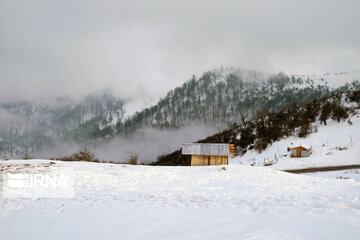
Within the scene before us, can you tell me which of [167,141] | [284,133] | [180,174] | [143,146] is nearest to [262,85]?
[167,141]

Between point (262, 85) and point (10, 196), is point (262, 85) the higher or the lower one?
the higher one

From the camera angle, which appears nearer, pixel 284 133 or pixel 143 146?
pixel 284 133

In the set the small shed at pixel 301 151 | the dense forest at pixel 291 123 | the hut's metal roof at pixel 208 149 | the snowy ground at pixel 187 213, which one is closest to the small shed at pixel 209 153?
the hut's metal roof at pixel 208 149

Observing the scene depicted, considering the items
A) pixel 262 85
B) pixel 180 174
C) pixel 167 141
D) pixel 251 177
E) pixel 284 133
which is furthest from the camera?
pixel 262 85

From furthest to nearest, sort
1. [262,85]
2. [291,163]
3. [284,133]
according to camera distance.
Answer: [262,85] < [284,133] < [291,163]

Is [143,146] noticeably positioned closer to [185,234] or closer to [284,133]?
[284,133]

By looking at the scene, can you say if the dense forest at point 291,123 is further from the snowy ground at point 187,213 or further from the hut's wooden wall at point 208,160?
the snowy ground at point 187,213

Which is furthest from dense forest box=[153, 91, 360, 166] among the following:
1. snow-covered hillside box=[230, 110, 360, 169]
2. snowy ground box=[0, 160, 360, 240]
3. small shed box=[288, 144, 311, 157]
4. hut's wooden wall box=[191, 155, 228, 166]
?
snowy ground box=[0, 160, 360, 240]

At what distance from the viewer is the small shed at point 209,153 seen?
27578mm

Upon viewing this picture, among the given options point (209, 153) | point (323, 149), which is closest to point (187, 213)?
point (209, 153)

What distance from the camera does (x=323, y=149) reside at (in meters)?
28.9

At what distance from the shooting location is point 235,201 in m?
9.12

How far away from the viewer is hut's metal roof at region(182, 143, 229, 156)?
2748 centimetres

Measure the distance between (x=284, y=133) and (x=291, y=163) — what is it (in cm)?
1199
